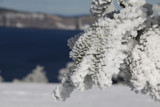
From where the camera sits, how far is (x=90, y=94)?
546 centimetres

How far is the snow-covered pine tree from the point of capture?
1.25 m

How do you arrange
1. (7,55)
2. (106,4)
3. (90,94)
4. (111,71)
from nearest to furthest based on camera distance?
(111,71), (106,4), (90,94), (7,55)

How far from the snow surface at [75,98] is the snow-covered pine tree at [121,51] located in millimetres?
3517

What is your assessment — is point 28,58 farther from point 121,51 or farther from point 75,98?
point 121,51

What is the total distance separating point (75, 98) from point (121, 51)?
402 centimetres

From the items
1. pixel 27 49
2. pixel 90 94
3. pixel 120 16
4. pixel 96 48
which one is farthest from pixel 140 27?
pixel 27 49

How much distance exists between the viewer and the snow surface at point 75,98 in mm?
4930

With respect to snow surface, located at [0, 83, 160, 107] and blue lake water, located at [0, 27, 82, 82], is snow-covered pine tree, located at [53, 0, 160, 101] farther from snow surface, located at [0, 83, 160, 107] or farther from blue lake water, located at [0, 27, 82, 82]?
blue lake water, located at [0, 27, 82, 82]

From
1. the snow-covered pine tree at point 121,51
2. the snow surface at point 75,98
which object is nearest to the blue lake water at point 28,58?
the snow surface at point 75,98

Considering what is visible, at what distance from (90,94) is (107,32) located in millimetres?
4206

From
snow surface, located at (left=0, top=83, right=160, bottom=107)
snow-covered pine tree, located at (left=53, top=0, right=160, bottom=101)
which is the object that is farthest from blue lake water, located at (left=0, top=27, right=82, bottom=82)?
snow-covered pine tree, located at (left=53, top=0, right=160, bottom=101)

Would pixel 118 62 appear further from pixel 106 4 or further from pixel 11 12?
pixel 11 12

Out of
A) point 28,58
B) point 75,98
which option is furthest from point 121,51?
point 28,58

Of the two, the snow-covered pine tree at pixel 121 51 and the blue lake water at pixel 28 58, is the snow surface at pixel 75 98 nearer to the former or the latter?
the snow-covered pine tree at pixel 121 51
